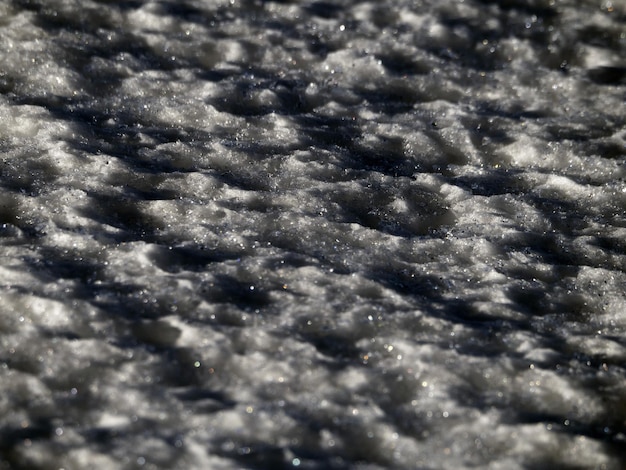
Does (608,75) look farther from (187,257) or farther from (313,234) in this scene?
(187,257)

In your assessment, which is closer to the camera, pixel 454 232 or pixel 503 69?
pixel 454 232

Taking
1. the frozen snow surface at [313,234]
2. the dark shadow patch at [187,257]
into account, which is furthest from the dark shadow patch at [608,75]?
the dark shadow patch at [187,257]

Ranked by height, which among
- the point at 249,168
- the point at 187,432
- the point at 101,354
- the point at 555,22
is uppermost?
the point at 555,22

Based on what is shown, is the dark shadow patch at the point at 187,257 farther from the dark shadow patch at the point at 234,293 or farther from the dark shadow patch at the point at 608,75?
the dark shadow patch at the point at 608,75

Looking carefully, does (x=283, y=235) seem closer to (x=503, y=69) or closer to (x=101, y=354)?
(x=101, y=354)

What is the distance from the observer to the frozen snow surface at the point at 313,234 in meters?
1.07

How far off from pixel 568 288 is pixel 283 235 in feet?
1.66

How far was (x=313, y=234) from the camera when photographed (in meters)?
1.39

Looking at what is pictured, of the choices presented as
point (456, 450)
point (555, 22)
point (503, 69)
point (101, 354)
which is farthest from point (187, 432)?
point (555, 22)

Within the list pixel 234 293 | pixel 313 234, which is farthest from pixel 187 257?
pixel 313 234

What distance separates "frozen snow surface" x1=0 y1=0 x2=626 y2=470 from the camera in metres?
1.07

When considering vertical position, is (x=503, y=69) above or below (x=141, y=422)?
above

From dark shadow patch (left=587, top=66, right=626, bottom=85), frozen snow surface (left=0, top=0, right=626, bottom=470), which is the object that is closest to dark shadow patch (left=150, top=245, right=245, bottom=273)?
frozen snow surface (left=0, top=0, right=626, bottom=470)

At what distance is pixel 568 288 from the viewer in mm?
1344
